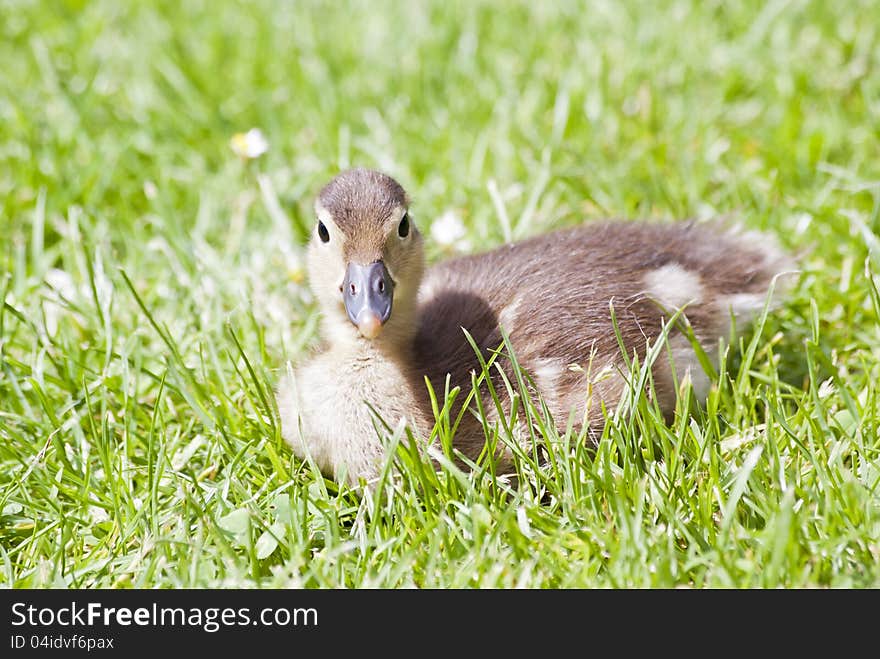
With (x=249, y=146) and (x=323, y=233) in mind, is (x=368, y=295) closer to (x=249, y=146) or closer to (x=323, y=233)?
(x=323, y=233)

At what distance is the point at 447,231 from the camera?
9.66 ft

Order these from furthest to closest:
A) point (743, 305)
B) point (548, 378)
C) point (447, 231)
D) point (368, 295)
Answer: point (447, 231), point (743, 305), point (548, 378), point (368, 295)

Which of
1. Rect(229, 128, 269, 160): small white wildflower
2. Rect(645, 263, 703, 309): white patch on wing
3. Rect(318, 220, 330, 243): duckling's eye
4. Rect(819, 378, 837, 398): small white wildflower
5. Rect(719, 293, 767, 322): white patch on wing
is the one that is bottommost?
Rect(819, 378, 837, 398): small white wildflower

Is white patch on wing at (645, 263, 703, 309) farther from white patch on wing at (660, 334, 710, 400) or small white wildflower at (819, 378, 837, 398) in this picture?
small white wildflower at (819, 378, 837, 398)

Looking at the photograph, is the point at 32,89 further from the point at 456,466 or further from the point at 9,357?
the point at 456,466

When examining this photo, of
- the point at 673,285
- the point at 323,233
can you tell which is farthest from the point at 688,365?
the point at 323,233

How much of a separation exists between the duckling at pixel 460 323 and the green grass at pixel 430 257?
9 centimetres

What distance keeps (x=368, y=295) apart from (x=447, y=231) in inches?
37.9

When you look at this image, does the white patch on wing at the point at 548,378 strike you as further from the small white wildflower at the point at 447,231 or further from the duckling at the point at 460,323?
the small white wildflower at the point at 447,231

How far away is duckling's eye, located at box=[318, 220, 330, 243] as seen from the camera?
7.14ft

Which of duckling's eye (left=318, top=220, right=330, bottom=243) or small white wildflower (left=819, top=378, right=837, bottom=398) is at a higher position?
duckling's eye (left=318, top=220, right=330, bottom=243)

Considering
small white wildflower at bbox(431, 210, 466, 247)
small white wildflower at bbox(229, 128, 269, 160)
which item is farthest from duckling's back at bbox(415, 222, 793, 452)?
small white wildflower at bbox(229, 128, 269, 160)

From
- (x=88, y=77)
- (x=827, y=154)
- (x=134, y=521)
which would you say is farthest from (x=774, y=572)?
(x=88, y=77)
